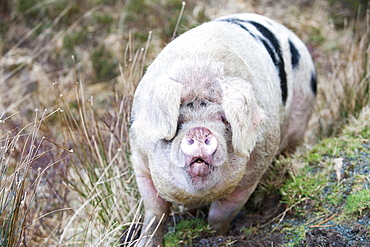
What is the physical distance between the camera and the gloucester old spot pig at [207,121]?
2.78m

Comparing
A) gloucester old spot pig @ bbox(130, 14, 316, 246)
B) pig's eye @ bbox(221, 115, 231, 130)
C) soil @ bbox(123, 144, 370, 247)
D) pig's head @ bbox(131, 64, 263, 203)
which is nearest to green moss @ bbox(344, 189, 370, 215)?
soil @ bbox(123, 144, 370, 247)

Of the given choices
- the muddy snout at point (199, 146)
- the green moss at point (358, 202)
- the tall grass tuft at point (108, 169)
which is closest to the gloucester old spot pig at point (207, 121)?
the muddy snout at point (199, 146)

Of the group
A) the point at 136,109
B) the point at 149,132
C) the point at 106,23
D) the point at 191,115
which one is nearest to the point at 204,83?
the point at 191,115

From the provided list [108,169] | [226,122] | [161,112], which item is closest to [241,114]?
[226,122]

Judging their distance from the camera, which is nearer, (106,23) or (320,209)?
(320,209)

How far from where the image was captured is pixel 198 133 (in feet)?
8.76

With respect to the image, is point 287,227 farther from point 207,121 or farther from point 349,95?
point 349,95

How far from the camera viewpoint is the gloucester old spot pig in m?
2.78

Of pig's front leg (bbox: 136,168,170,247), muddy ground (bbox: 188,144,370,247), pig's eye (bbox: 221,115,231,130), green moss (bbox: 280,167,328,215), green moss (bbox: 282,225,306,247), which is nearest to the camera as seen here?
pig's eye (bbox: 221,115,231,130)

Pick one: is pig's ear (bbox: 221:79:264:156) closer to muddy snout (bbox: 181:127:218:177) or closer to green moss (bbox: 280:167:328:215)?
muddy snout (bbox: 181:127:218:177)

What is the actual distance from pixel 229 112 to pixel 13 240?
1.72 metres

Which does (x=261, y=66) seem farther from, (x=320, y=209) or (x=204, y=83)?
(x=320, y=209)

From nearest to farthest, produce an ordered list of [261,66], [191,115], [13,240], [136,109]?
1. [191,115]
2. [13,240]
3. [136,109]
4. [261,66]

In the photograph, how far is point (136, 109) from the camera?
11.5 ft
